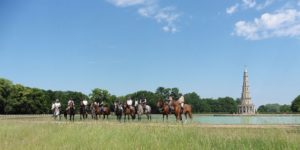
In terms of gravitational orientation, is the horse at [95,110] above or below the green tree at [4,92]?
below

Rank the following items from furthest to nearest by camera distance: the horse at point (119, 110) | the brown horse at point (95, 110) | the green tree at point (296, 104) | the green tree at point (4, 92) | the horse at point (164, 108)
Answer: the green tree at point (296, 104)
the green tree at point (4, 92)
the brown horse at point (95, 110)
the horse at point (119, 110)
the horse at point (164, 108)

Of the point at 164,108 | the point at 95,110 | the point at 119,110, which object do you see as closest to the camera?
the point at 164,108

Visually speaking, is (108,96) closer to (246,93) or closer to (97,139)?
(246,93)

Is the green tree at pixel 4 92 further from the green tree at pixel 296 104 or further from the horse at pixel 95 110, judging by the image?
the green tree at pixel 296 104

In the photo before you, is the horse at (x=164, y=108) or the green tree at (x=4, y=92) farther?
the green tree at (x=4, y=92)

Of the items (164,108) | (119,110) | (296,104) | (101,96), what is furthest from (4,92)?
(296,104)

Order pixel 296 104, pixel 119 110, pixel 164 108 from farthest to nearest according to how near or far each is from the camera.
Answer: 1. pixel 296 104
2. pixel 119 110
3. pixel 164 108

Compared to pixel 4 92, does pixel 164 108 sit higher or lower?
lower

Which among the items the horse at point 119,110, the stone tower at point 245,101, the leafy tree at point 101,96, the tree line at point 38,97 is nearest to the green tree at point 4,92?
the tree line at point 38,97

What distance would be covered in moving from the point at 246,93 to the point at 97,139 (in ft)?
470

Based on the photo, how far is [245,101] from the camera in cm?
15175

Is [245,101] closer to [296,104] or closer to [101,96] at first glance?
[296,104]

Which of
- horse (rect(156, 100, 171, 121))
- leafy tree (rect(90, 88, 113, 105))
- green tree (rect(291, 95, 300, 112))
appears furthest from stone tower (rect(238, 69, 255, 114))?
horse (rect(156, 100, 171, 121))

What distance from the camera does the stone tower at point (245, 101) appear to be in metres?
148
